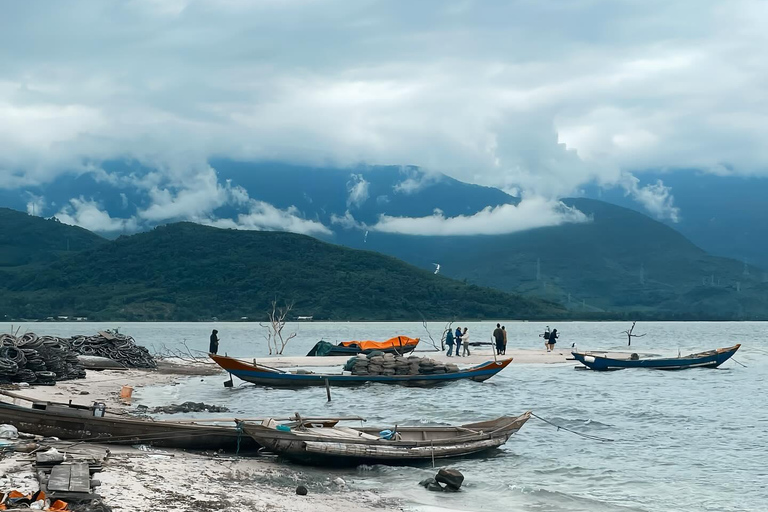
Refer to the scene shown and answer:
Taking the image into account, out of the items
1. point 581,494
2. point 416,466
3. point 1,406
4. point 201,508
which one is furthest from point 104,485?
point 581,494

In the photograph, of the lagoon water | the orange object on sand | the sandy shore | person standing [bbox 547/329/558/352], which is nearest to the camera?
the orange object on sand

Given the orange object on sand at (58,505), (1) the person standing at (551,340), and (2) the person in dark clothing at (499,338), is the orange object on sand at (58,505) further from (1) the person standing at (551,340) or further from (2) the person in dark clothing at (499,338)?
(1) the person standing at (551,340)

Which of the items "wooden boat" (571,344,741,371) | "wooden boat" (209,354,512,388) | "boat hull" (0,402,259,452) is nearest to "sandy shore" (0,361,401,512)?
"boat hull" (0,402,259,452)

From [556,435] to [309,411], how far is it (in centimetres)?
837

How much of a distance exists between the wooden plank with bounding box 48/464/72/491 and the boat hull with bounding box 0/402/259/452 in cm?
387

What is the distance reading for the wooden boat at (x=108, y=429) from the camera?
1658cm

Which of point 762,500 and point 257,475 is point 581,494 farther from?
point 257,475

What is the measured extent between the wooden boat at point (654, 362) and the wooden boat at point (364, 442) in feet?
91.7

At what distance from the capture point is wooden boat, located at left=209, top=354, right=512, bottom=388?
111 ft

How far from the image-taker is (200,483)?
47.7ft

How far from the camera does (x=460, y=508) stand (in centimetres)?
1503

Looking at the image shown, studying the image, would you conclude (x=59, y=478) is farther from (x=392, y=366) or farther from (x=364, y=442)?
(x=392, y=366)

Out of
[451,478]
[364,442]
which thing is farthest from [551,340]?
[451,478]

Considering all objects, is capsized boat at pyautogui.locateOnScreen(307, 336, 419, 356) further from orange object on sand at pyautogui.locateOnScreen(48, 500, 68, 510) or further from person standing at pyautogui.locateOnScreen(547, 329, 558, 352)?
orange object on sand at pyautogui.locateOnScreen(48, 500, 68, 510)
